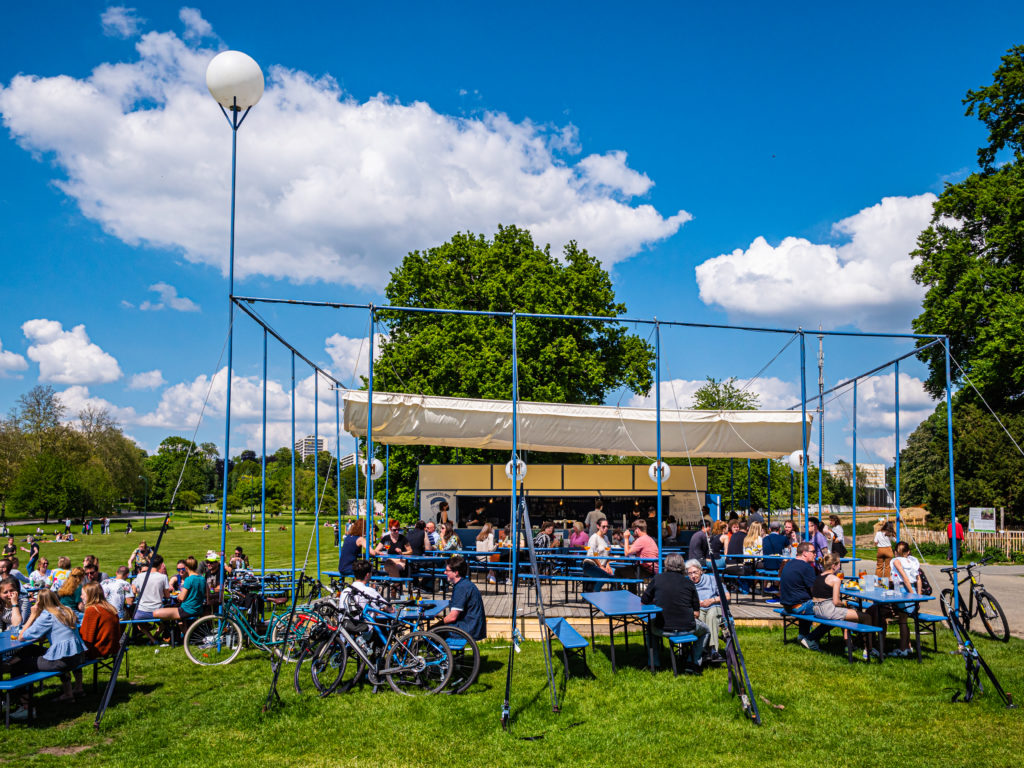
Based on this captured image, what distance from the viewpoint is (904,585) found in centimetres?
923

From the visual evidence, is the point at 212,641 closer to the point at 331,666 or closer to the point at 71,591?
the point at 71,591

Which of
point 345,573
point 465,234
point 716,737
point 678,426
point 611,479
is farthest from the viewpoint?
point 465,234

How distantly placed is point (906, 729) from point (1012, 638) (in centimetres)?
510

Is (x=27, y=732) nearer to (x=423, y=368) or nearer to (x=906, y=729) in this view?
(x=906, y=729)

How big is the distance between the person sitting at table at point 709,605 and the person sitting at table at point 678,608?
152mm

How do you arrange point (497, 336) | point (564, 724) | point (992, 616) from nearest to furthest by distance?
point (564, 724), point (992, 616), point (497, 336)

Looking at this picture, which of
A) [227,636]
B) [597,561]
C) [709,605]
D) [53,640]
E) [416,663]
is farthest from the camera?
[597,561]

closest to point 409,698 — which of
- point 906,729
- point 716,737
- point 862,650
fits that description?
point 716,737

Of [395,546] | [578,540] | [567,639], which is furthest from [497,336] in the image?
[567,639]

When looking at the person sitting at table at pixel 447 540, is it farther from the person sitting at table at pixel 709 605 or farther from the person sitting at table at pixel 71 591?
the person sitting at table at pixel 71 591

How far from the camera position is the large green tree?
24.2 meters

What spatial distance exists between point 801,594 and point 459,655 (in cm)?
451

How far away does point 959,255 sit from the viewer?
26.7m

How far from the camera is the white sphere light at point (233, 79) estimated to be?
780cm
